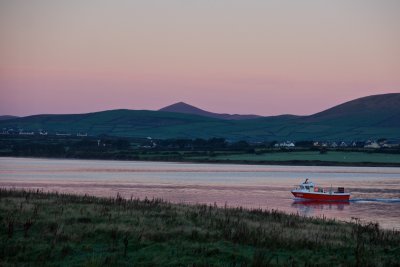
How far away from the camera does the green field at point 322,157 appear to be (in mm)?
140375

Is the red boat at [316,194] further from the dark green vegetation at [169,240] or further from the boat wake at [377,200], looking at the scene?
the dark green vegetation at [169,240]

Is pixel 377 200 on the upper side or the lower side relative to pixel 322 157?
lower

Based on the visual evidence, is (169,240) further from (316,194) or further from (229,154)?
(229,154)

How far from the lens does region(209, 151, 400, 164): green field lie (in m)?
140

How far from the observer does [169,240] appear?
20.8m

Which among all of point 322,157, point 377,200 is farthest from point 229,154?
point 377,200

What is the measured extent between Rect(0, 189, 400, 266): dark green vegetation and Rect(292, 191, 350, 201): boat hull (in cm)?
3463

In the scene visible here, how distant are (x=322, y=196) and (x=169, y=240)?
46783 millimetres

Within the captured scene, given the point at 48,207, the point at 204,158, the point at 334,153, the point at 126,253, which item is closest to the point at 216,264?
the point at 126,253

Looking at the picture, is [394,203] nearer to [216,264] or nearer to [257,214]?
[257,214]

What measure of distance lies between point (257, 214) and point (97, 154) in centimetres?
13249

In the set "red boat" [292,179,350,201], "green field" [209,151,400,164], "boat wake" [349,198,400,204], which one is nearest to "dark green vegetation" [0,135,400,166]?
"green field" [209,151,400,164]

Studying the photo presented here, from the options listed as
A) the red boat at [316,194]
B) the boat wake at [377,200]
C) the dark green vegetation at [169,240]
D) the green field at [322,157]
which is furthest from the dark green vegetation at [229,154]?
the dark green vegetation at [169,240]

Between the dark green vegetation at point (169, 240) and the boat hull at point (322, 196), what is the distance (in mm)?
34634
